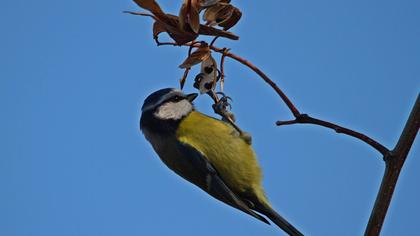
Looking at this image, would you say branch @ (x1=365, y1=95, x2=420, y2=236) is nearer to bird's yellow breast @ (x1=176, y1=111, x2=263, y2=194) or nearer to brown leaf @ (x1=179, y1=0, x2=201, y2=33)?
brown leaf @ (x1=179, y1=0, x2=201, y2=33)

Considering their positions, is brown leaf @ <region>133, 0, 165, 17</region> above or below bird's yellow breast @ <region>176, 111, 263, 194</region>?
below

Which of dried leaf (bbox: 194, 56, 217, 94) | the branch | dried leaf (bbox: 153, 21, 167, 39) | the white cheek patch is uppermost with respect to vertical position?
the white cheek patch

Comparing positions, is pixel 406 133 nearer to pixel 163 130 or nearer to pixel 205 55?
pixel 205 55

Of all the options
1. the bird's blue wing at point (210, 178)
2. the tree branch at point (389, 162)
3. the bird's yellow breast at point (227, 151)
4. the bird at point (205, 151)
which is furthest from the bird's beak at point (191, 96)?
the tree branch at point (389, 162)

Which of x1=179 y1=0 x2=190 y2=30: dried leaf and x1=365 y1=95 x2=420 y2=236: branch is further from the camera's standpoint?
x1=179 y1=0 x2=190 y2=30: dried leaf

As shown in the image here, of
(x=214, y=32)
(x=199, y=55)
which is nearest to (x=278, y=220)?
(x=199, y=55)

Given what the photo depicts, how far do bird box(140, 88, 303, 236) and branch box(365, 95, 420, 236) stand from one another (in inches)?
59.7

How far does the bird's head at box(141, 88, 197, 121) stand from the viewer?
352cm

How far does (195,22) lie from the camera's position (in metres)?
2.22

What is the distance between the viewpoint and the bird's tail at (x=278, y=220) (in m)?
3.03

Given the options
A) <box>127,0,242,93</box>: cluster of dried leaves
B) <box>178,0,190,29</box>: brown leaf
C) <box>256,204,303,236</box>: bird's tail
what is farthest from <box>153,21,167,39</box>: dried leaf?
<box>256,204,303,236</box>: bird's tail

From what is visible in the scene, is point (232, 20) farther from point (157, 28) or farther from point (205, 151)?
point (205, 151)

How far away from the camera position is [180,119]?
3564mm

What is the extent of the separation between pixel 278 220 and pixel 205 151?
64cm
